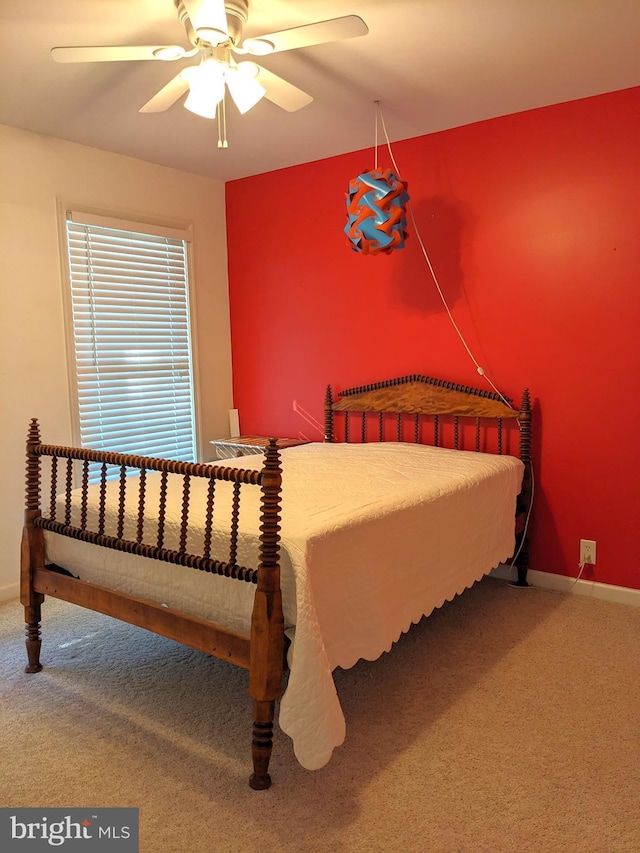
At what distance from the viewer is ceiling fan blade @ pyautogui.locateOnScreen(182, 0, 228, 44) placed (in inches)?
73.7

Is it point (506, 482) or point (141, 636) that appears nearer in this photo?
point (141, 636)

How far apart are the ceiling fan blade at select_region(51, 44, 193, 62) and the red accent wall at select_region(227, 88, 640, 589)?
147cm

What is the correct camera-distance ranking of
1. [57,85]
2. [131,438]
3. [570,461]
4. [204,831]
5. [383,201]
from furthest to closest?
1. [131,438]
2. [570,461]
3. [383,201]
4. [57,85]
5. [204,831]

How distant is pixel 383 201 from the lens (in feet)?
10.0

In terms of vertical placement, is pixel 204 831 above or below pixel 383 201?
below

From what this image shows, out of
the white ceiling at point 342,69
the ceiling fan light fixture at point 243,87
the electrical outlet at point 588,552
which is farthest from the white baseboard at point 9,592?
the electrical outlet at point 588,552

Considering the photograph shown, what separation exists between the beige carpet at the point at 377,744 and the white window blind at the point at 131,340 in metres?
1.34

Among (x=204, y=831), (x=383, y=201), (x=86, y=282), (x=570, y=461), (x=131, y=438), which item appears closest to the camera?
(x=204, y=831)

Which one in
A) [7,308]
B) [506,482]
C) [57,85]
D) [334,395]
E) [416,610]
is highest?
[57,85]

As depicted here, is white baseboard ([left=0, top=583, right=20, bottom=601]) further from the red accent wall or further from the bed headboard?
the red accent wall

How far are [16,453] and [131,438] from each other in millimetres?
737

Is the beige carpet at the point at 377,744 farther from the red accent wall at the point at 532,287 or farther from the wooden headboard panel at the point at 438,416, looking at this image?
the wooden headboard panel at the point at 438,416

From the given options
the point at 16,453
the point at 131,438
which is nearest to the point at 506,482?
the point at 131,438

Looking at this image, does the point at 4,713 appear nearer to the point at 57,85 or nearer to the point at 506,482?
the point at 506,482
